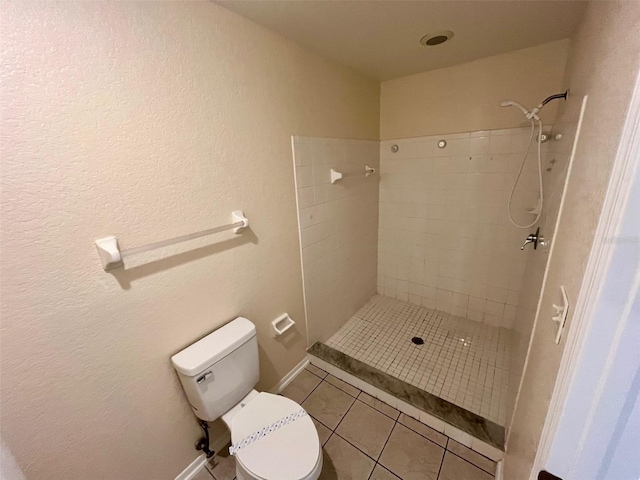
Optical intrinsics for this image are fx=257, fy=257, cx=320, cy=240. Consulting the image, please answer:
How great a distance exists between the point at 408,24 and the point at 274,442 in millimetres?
2079

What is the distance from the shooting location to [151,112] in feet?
3.16

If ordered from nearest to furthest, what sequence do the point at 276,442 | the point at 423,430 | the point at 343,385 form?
the point at 276,442, the point at 423,430, the point at 343,385

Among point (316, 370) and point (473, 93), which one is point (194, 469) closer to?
point (316, 370)

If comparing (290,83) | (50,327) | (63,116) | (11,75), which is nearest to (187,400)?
(50,327)

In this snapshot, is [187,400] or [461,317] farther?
[461,317]

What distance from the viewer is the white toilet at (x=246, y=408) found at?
101 centimetres

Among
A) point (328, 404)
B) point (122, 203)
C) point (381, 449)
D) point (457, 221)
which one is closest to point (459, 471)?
point (381, 449)

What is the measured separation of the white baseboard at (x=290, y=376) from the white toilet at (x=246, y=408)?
0.47 metres

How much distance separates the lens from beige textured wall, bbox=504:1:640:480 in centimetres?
48

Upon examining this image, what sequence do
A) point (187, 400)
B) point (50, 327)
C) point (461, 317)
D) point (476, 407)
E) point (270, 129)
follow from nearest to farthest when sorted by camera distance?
point (50, 327) < point (187, 400) < point (270, 129) < point (476, 407) < point (461, 317)

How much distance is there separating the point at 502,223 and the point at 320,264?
1444mm

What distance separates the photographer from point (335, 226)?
2.03m

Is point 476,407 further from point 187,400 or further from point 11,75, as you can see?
point 11,75

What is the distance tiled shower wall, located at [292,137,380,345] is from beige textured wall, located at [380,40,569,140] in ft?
1.14
